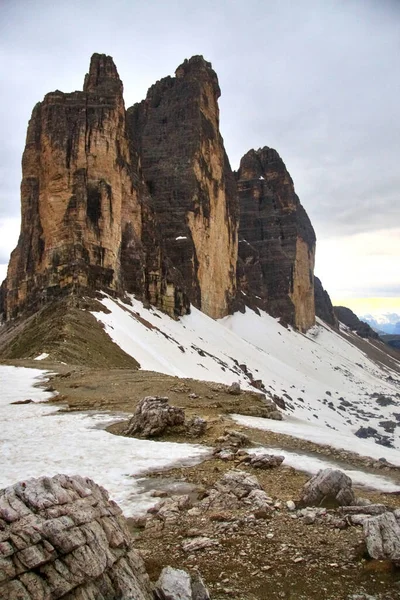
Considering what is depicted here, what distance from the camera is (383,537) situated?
20.2 feet

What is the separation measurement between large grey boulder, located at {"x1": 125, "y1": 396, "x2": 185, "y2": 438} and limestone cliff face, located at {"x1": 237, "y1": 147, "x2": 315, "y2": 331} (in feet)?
358

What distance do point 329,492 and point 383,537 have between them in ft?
6.86

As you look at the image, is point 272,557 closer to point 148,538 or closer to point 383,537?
point 383,537

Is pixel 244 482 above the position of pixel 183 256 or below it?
below

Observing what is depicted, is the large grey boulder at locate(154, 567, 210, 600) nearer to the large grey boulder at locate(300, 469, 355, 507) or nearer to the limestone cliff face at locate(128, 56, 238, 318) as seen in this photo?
the large grey boulder at locate(300, 469, 355, 507)

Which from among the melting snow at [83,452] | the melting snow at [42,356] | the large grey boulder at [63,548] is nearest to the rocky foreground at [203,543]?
the large grey boulder at [63,548]

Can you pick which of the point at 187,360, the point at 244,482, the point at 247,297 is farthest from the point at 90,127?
the point at 247,297

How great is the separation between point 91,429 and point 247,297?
10592 centimetres

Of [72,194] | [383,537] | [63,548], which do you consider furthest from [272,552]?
[72,194]

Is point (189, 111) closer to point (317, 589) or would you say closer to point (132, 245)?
point (132, 245)

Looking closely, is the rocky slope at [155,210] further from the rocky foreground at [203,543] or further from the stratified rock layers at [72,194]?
the rocky foreground at [203,543]

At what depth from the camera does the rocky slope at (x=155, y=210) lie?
57.3 m

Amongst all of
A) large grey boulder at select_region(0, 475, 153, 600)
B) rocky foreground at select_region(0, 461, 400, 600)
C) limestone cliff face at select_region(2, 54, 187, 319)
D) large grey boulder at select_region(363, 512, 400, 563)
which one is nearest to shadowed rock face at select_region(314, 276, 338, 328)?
limestone cliff face at select_region(2, 54, 187, 319)

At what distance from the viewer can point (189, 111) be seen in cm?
9288
